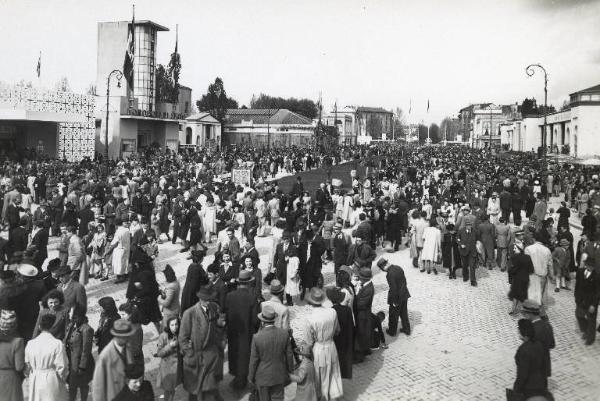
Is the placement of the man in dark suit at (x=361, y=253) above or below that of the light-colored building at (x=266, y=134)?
below

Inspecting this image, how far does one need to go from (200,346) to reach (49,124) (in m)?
40.2

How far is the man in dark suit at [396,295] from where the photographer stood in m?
9.10

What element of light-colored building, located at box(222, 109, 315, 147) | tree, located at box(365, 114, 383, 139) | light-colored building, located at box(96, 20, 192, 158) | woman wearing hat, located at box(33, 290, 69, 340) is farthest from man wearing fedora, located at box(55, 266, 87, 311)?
tree, located at box(365, 114, 383, 139)

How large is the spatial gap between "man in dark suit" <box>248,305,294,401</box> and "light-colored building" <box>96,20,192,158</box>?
4657 cm

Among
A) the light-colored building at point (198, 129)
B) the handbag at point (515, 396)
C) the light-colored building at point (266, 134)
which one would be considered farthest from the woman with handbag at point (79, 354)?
the light-colored building at point (266, 134)

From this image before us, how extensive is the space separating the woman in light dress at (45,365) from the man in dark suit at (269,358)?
6.48 ft

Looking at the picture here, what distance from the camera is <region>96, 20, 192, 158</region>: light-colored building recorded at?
164 feet

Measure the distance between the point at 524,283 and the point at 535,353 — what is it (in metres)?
4.87

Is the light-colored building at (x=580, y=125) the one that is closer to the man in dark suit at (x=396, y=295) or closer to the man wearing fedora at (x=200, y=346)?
the man in dark suit at (x=396, y=295)

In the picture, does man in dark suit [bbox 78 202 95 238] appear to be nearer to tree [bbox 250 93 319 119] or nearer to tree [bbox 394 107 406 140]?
tree [bbox 250 93 319 119]

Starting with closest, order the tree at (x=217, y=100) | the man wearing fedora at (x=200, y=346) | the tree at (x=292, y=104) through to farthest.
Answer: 1. the man wearing fedora at (x=200, y=346)
2. the tree at (x=217, y=100)
3. the tree at (x=292, y=104)

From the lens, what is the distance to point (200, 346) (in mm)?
6246

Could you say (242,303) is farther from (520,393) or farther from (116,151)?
(116,151)

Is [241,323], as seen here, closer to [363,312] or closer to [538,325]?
[363,312]
